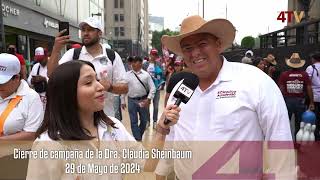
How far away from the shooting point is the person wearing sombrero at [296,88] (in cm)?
835

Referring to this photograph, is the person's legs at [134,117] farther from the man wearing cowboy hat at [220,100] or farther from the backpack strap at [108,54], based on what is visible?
the man wearing cowboy hat at [220,100]

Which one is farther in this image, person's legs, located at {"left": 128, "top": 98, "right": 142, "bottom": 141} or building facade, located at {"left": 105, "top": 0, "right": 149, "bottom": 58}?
building facade, located at {"left": 105, "top": 0, "right": 149, "bottom": 58}

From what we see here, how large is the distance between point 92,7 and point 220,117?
1802 inches

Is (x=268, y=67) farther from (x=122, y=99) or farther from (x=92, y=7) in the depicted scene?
(x=92, y=7)

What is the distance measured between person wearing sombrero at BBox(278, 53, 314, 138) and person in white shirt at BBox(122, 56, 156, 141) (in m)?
2.75

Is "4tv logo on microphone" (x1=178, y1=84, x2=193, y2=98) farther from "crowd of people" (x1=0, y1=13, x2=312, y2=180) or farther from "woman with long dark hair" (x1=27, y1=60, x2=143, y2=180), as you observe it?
"woman with long dark hair" (x1=27, y1=60, x2=143, y2=180)

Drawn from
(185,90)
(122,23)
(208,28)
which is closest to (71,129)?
(185,90)

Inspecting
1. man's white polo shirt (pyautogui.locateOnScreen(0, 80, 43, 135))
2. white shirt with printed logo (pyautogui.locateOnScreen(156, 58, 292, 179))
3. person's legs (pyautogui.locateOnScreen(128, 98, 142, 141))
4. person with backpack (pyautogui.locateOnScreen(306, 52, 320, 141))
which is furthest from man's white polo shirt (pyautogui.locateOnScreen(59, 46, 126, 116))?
person with backpack (pyautogui.locateOnScreen(306, 52, 320, 141))

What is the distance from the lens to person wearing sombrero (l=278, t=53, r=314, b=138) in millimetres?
8352

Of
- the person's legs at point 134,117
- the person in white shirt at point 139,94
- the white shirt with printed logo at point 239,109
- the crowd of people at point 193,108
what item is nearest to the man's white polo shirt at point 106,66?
the crowd of people at point 193,108

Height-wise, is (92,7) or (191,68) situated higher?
(92,7)

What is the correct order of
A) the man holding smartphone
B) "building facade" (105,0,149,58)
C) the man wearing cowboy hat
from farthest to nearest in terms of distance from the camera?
1. "building facade" (105,0,149,58)
2. the man holding smartphone
3. the man wearing cowboy hat

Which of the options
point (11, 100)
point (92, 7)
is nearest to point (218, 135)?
point (11, 100)

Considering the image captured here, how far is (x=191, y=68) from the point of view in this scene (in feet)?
8.61
